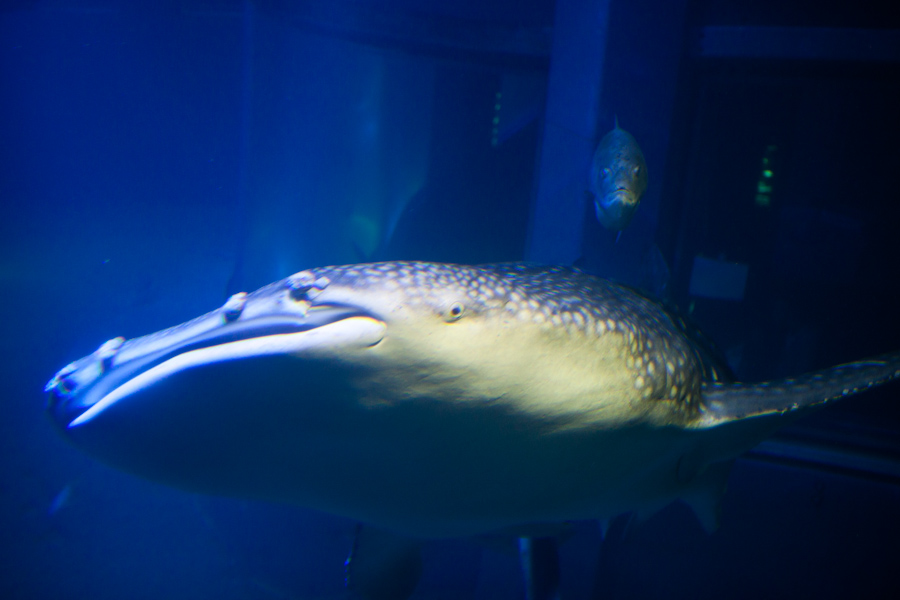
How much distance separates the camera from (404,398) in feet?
4.01

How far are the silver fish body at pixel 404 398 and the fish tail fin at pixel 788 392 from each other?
1cm

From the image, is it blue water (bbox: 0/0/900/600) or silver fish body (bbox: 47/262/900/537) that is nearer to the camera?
silver fish body (bbox: 47/262/900/537)

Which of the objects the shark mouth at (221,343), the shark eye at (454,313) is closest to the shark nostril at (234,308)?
the shark mouth at (221,343)

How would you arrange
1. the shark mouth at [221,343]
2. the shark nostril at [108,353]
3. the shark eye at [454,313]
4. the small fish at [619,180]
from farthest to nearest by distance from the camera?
the small fish at [619,180] → the shark nostril at [108,353] → the shark eye at [454,313] → the shark mouth at [221,343]

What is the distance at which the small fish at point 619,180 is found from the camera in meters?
2.66

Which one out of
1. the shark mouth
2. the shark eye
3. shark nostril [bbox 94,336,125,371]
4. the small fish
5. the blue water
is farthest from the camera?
Answer: the blue water

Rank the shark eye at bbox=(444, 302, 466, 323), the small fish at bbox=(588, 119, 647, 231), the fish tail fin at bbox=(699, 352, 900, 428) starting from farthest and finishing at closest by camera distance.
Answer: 1. the small fish at bbox=(588, 119, 647, 231)
2. the fish tail fin at bbox=(699, 352, 900, 428)
3. the shark eye at bbox=(444, 302, 466, 323)

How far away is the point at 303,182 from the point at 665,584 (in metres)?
6.70

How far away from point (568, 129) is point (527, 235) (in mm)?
1017

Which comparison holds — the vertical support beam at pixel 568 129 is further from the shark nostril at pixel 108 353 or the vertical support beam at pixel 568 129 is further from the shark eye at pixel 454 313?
the shark nostril at pixel 108 353

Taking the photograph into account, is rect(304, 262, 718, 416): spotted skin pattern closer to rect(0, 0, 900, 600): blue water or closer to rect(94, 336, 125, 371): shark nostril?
rect(94, 336, 125, 371): shark nostril

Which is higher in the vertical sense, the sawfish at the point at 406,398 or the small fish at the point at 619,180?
the small fish at the point at 619,180

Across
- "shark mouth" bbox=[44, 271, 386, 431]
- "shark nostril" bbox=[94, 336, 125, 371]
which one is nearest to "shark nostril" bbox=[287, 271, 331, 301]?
"shark mouth" bbox=[44, 271, 386, 431]

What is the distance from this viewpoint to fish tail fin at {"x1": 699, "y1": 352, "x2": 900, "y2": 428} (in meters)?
1.80
